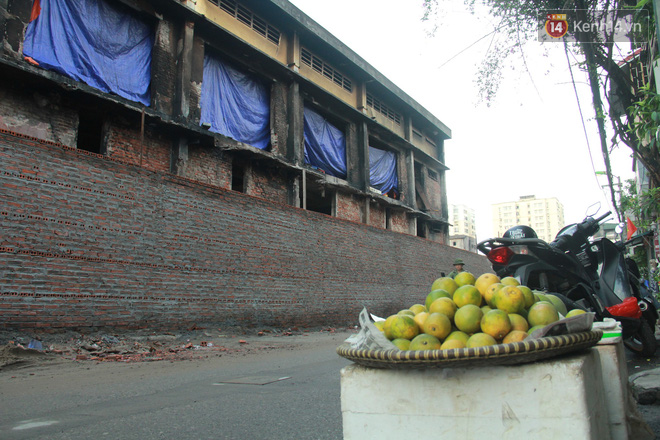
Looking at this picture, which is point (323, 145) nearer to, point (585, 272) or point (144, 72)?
point (144, 72)

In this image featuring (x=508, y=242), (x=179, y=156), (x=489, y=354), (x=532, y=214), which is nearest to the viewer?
(x=489, y=354)

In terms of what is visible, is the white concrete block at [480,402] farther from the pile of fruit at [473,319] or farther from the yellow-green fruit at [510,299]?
the yellow-green fruit at [510,299]

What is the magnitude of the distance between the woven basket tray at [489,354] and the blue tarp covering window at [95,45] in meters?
11.3

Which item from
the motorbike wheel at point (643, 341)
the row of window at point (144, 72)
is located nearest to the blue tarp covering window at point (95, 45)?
the row of window at point (144, 72)

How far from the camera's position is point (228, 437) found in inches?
100

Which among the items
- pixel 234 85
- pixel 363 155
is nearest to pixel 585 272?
pixel 234 85

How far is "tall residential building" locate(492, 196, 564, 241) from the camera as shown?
112938 mm

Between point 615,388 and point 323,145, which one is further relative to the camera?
point 323,145

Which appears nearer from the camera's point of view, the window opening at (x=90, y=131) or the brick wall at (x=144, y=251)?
the brick wall at (x=144, y=251)

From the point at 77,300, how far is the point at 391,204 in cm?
1495

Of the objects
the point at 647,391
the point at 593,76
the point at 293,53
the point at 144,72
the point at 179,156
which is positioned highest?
the point at 293,53

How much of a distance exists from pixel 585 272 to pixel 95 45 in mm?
11628

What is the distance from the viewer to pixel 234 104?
14.2 metres

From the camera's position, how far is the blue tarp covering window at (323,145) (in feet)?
55.7
